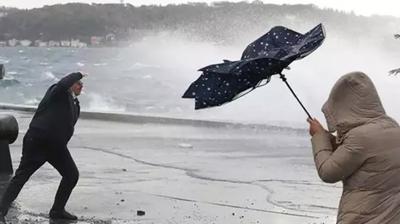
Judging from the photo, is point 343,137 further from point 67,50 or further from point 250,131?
point 67,50

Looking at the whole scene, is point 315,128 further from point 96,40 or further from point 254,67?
point 96,40

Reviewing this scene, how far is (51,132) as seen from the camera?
7.35 meters

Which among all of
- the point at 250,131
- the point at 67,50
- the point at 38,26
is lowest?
the point at 67,50

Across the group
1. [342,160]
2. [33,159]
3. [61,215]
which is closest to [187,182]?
[61,215]

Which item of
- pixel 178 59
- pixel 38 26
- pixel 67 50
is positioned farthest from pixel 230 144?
pixel 67 50

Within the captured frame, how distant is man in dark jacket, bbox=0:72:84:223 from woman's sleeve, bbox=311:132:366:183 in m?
3.93

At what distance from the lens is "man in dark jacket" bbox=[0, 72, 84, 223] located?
7367mm

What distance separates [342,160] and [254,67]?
820 mm

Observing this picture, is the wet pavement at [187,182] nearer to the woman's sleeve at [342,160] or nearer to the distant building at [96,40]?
the woman's sleeve at [342,160]

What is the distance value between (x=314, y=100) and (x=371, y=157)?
29.6m

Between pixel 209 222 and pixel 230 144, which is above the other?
pixel 209 222

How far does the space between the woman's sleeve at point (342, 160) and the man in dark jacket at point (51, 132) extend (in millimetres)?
3933

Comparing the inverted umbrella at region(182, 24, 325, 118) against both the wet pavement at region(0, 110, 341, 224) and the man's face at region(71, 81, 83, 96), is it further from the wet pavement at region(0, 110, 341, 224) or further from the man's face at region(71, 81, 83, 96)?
the wet pavement at region(0, 110, 341, 224)

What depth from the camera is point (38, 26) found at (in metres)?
101
